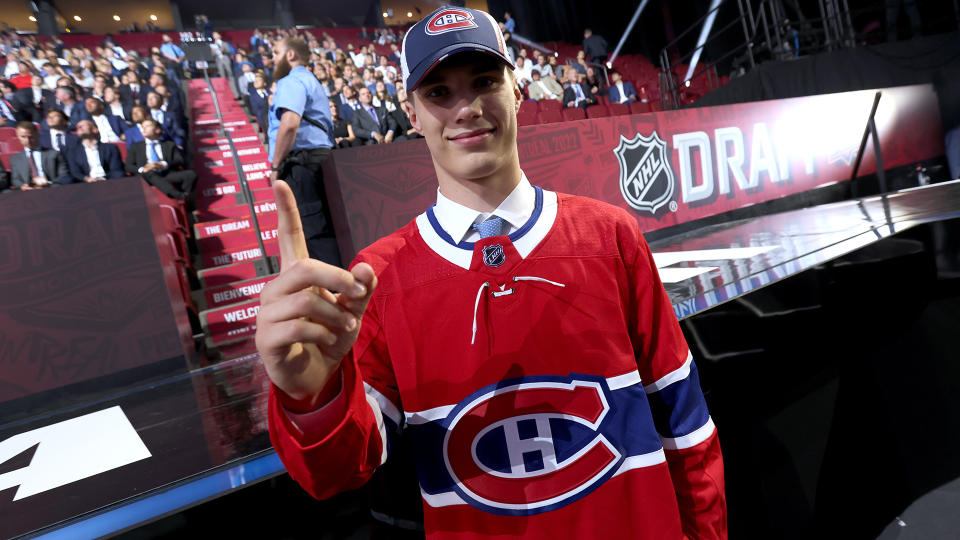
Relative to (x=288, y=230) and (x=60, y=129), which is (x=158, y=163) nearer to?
(x=60, y=129)

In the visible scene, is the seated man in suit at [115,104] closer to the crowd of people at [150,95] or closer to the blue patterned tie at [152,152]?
the crowd of people at [150,95]

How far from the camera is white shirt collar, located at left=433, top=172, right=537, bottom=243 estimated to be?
31.1 inches

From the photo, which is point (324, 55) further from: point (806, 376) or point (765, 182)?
point (806, 376)

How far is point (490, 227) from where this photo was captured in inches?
31.4

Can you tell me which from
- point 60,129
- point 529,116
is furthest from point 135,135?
point 529,116

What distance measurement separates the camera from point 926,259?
7.72ft

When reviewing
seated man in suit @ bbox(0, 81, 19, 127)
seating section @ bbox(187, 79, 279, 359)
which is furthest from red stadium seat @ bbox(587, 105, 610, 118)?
seated man in suit @ bbox(0, 81, 19, 127)

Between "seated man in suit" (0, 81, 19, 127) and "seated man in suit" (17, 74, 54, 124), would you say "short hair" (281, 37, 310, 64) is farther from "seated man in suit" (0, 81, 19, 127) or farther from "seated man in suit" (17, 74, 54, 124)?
"seated man in suit" (0, 81, 19, 127)

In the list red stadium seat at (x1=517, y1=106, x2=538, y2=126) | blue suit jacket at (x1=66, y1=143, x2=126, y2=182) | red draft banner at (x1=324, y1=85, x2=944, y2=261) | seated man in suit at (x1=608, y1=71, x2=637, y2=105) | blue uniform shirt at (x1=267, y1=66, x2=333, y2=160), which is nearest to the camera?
blue uniform shirt at (x1=267, y1=66, x2=333, y2=160)

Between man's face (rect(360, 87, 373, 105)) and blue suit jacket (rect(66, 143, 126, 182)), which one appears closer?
blue suit jacket (rect(66, 143, 126, 182))

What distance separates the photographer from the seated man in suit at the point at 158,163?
5070mm

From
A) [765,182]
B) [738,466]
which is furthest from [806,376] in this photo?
[765,182]

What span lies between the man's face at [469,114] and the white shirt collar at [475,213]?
50 mm

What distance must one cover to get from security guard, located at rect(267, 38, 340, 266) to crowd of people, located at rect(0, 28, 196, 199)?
9.56 ft
